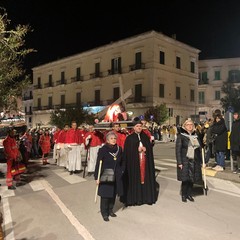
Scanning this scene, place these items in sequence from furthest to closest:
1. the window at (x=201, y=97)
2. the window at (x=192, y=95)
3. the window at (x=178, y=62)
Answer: the window at (x=201, y=97) → the window at (x=192, y=95) → the window at (x=178, y=62)

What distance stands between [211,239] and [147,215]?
5.14 feet

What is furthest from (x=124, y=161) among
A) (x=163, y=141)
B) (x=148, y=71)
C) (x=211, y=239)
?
(x=148, y=71)

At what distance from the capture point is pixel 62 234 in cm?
566

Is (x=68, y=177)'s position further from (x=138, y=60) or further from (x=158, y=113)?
(x=138, y=60)

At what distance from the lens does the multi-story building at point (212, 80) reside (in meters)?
51.9

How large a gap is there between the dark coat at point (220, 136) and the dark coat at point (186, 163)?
11.8 feet

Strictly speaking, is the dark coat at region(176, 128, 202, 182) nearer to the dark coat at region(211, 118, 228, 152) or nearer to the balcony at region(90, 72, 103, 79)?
the dark coat at region(211, 118, 228, 152)

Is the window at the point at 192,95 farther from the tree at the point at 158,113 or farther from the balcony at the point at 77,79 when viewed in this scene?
the balcony at the point at 77,79

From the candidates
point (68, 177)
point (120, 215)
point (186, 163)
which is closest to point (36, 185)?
point (68, 177)

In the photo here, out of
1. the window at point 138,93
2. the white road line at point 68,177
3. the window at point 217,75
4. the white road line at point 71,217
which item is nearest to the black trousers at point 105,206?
the white road line at point 71,217

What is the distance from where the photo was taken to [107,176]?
650 centimetres

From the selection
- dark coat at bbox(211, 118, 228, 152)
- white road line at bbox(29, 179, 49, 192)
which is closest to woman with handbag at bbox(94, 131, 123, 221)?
white road line at bbox(29, 179, 49, 192)

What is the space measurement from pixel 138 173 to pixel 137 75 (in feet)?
122

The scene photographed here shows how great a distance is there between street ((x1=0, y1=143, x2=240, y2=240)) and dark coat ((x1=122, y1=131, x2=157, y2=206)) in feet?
0.61
